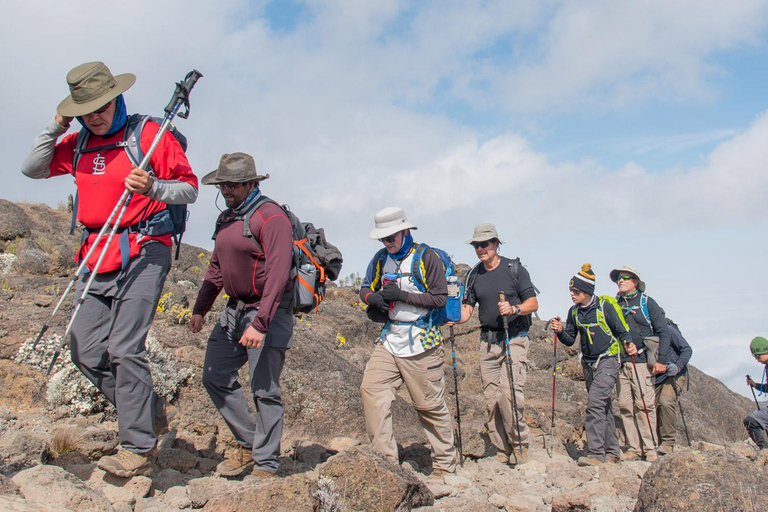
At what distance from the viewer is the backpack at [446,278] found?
263 inches

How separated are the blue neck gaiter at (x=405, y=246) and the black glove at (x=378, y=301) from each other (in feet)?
1.51

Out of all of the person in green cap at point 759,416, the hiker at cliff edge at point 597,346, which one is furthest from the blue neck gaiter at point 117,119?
the person in green cap at point 759,416

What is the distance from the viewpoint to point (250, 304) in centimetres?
543

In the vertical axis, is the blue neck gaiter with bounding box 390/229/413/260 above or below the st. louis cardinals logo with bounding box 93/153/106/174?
below

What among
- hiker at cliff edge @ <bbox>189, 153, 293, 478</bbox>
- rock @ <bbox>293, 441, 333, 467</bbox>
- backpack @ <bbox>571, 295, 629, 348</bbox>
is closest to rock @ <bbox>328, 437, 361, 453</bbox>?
rock @ <bbox>293, 441, 333, 467</bbox>

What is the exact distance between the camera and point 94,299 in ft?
16.3

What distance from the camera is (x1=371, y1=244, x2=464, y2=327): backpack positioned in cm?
668

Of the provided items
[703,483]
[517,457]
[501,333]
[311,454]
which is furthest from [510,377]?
[703,483]

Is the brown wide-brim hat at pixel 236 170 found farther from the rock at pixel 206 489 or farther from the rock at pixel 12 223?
the rock at pixel 12 223

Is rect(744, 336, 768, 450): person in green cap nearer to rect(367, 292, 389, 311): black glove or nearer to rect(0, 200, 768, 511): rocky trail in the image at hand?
rect(0, 200, 768, 511): rocky trail

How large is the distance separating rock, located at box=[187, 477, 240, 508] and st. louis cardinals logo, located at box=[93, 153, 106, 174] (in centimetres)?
242

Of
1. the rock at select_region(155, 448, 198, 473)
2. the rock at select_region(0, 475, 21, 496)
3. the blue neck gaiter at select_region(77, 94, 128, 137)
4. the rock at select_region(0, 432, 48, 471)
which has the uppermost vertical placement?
the blue neck gaiter at select_region(77, 94, 128, 137)

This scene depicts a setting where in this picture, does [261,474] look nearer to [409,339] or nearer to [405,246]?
[409,339]

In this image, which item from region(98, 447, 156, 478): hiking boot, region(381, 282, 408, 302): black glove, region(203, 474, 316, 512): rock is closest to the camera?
region(203, 474, 316, 512): rock
